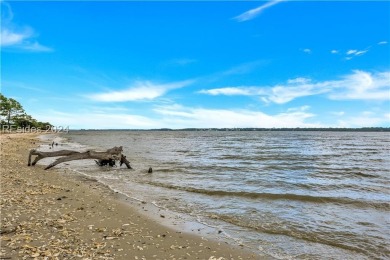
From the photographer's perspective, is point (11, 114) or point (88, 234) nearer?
point (88, 234)

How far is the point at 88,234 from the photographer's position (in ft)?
26.1

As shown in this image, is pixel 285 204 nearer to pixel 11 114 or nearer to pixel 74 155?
pixel 74 155

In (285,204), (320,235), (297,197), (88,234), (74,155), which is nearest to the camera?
(88,234)

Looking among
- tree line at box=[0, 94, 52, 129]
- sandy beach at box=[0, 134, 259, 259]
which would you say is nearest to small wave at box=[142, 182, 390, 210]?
sandy beach at box=[0, 134, 259, 259]

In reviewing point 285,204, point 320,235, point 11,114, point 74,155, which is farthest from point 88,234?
point 11,114

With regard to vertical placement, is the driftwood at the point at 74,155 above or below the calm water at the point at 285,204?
above

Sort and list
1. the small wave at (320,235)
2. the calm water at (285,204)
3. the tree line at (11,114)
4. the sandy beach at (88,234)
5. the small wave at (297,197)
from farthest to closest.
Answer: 1. the tree line at (11,114)
2. the small wave at (297,197)
3. the calm water at (285,204)
4. the small wave at (320,235)
5. the sandy beach at (88,234)

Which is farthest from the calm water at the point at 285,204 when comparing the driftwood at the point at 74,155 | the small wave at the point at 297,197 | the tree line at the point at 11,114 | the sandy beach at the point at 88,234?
the tree line at the point at 11,114

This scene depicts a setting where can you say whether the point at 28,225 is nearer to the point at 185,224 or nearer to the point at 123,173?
the point at 185,224

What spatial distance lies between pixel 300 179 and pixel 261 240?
1260 cm

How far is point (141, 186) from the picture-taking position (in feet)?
56.7

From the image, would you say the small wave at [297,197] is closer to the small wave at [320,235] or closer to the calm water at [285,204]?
the calm water at [285,204]

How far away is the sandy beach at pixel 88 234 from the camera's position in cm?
679

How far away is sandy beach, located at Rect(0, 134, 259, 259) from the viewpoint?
6789 millimetres
